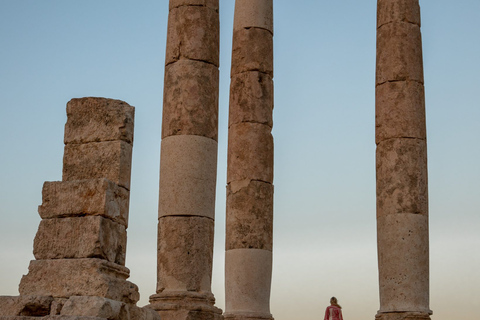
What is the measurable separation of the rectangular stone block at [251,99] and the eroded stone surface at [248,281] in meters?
4.25

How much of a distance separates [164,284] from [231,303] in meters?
4.87

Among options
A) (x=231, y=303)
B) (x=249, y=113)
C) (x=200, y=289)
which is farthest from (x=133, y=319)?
(x=249, y=113)

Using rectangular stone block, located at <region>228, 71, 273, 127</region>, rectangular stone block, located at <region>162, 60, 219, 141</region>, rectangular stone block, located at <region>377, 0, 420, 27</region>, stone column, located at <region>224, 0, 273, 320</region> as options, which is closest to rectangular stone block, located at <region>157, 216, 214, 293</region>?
rectangular stone block, located at <region>162, 60, 219, 141</region>

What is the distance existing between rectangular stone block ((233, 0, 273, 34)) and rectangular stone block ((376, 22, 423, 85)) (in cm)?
393

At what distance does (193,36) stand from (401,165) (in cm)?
699

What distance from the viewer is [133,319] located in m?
15.9

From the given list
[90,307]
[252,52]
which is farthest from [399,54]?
[90,307]

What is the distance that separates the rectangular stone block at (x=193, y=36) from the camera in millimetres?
23375

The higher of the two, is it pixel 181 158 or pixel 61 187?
pixel 181 158

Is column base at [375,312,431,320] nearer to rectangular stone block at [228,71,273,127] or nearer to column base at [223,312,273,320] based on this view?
column base at [223,312,273,320]

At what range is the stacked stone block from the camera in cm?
1504

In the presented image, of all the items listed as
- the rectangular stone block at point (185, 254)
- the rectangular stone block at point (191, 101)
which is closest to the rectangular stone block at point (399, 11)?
the rectangular stone block at point (191, 101)

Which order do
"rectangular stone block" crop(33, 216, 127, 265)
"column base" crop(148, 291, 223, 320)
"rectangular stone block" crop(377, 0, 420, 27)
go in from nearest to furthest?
"rectangular stone block" crop(33, 216, 127, 265)
"column base" crop(148, 291, 223, 320)
"rectangular stone block" crop(377, 0, 420, 27)

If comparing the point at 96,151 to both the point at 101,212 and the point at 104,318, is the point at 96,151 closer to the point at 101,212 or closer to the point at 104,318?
the point at 101,212
